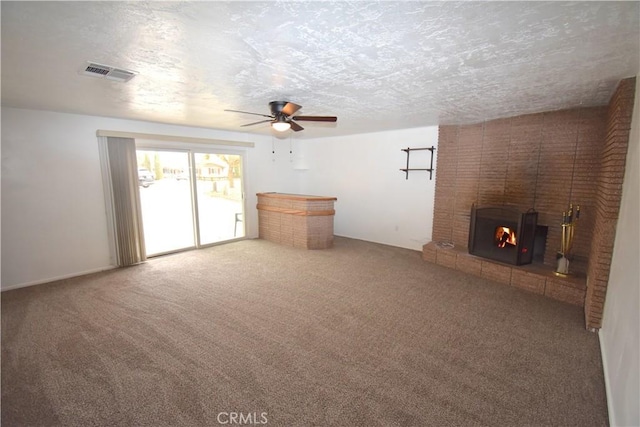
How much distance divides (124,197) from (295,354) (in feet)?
12.8

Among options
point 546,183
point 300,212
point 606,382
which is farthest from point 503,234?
point 300,212

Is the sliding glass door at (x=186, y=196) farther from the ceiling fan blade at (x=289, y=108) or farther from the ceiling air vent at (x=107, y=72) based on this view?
the ceiling fan blade at (x=289, y=108)

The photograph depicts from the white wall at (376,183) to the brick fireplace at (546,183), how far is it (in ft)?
Result: 1.39

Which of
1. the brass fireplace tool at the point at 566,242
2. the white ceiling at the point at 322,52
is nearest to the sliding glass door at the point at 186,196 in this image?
the white ceiling at the point at 322,52

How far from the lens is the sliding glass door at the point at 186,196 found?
4961 millimetres

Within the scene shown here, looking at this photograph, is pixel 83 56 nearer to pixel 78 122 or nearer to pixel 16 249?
pixel 78 122

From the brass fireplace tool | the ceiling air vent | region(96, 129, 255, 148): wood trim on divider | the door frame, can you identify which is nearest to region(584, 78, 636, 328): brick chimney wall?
the brass fireplace tool

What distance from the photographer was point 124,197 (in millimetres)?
4426

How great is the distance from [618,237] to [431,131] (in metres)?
3.24

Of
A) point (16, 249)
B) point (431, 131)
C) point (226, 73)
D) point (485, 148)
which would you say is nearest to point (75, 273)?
point (16, 249)

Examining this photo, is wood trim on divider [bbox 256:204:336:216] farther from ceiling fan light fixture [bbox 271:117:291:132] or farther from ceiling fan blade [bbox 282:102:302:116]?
ceiling fan blade [bbox 282:102:302:116]

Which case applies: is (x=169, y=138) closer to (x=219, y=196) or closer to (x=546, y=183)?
(x=219, y=196)

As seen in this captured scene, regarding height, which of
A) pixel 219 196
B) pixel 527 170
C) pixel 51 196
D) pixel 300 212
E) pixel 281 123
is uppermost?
pixel 281 123

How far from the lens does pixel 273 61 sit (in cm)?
208
